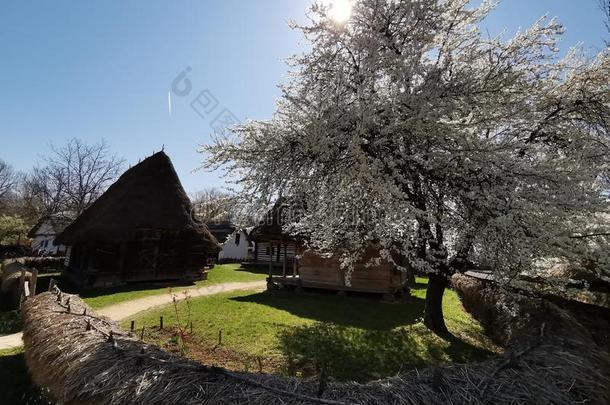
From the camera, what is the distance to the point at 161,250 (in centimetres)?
2000

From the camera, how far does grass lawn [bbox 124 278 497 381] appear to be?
719cm

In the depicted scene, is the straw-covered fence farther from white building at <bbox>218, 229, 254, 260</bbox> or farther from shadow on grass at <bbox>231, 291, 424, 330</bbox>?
white building at <bbox>218, 229, 254, 260</bbox>

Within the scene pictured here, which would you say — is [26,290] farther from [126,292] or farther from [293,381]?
[293,381]

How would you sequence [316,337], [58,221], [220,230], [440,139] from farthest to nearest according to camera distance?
[220,230]
[58,221]
[316,337]
[440,139]

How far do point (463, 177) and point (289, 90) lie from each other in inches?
185

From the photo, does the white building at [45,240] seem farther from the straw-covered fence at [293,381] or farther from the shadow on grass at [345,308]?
the straw-covered fence at [293,381]

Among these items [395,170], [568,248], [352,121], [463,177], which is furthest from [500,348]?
[352,121]

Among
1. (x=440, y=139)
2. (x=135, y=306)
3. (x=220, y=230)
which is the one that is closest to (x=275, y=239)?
(x=135, y=306)

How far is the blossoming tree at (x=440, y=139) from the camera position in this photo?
6.41m

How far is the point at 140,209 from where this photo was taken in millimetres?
19375

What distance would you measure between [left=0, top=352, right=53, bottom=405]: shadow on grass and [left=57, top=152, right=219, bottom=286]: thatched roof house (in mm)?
10956

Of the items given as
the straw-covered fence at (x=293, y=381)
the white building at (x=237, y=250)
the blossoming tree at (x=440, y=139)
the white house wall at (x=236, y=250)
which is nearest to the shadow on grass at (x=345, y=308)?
the blossoming tree at (x=440, y=139)

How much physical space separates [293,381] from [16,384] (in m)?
5.67

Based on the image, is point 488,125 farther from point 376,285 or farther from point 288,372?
point 376,285
